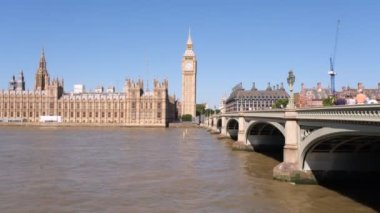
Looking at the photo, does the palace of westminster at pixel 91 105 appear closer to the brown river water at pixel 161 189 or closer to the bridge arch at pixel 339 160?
the brown river water at pixel 161 189

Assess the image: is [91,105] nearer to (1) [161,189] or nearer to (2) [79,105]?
(2) [79,105]

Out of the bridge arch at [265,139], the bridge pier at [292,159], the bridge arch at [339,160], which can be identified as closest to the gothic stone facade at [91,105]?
the bridge arch at [265,139]

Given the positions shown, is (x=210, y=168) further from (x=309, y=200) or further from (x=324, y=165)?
(x=309, y=200)

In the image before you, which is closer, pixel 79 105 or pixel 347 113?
pixel 347 113

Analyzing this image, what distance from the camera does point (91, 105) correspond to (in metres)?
184

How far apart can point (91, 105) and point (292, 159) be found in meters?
156

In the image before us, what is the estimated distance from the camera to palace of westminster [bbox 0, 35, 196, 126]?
17762 cm

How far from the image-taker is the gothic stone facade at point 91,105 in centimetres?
17762

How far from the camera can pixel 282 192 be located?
1209 inches

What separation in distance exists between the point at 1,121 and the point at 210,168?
156 meters

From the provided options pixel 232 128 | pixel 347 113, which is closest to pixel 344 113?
pixel 347 113

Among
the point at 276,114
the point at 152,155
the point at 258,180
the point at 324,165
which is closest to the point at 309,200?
the point at 324,165

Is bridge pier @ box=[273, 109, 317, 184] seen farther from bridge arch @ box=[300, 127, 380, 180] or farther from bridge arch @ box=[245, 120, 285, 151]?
bridge arch @ box=[245, 120, 285, 151]

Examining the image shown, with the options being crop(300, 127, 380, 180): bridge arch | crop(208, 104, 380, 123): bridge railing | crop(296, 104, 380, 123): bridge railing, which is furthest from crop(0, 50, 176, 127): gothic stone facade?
crop(296, 104, 380, 123): bridge railing
